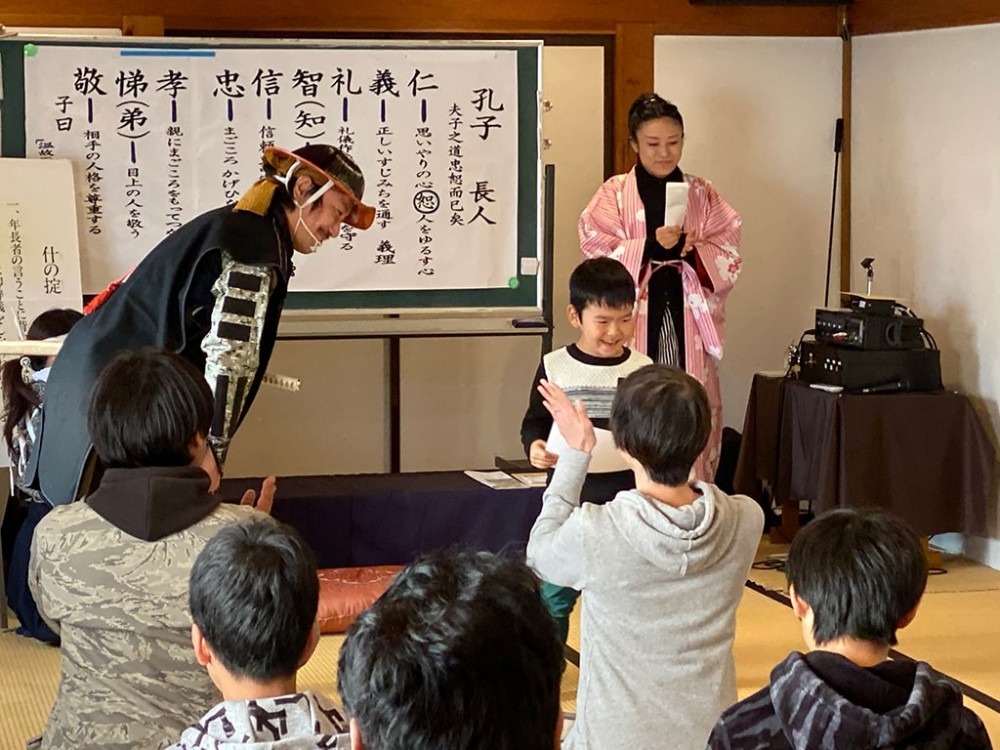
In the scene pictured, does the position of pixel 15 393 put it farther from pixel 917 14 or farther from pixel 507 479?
pixel 917 14

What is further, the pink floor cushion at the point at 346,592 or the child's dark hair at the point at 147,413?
the pink floor cushion at the point at 346,592

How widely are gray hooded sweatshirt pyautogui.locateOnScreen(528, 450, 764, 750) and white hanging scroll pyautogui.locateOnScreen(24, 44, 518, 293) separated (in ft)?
8.61

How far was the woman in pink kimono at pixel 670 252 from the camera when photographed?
485 cm

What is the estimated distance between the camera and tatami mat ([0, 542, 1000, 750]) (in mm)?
3484

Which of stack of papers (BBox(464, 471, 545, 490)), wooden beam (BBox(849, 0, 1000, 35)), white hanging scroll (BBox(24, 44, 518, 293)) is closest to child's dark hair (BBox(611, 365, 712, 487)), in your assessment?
stack of papers (BBox(464, 471, 545, 490))

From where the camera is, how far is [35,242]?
14.7 ft

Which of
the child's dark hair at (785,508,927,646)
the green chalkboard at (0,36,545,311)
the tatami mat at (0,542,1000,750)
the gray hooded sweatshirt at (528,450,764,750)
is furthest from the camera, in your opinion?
the green chalkboard at (0,36,545,311)

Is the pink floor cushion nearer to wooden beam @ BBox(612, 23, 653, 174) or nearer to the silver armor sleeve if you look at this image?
the silver armor sleeve

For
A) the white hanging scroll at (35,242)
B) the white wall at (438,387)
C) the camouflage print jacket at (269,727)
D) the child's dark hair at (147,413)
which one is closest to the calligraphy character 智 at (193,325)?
the child's dark hair at (147,413)

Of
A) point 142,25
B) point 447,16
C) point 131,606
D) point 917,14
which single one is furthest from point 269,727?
point 917,14

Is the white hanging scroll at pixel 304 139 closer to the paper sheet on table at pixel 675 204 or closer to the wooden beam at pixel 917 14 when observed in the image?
the paper sheet on table at pixel 675 204

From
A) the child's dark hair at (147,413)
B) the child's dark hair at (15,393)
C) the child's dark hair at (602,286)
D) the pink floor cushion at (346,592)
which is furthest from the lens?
the pink floor cushion at (346,592)

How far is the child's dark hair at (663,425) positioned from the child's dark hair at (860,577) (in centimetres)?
49

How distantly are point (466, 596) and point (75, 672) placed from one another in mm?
1075
